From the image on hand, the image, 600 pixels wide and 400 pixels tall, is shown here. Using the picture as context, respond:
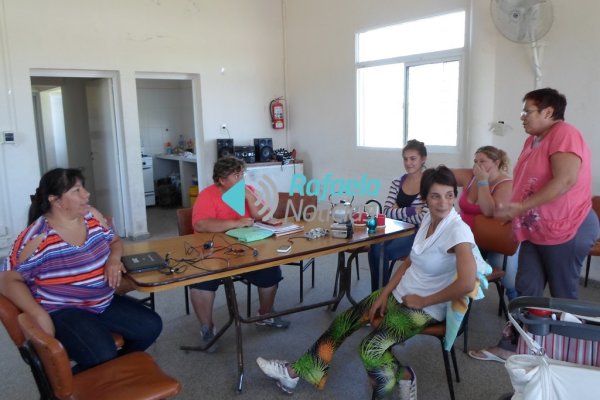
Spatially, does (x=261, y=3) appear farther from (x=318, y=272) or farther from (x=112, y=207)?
(x=318, y=272)

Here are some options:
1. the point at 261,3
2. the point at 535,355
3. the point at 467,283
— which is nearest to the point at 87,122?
the point at 261,3

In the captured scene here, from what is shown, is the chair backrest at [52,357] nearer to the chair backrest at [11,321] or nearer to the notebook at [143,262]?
the chair backrest at [11,321]

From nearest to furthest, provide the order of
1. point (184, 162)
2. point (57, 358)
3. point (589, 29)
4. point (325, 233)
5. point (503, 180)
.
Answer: point (57, 358)
point (325, 233)
point (503, 180)
point (589, 29)
point (184, 162)

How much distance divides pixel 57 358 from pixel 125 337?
726 millimetres

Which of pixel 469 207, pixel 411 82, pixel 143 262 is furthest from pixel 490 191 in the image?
pixel 411 82

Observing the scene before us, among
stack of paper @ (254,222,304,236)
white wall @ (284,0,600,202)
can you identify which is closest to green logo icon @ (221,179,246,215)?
stack of paper @ (254,222,304,236)

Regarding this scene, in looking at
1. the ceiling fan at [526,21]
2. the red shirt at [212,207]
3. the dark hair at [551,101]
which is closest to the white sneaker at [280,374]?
the red shirt at [212,207]

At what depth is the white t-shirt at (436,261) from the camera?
2092 mm

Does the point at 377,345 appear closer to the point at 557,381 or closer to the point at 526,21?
the point at 557,381

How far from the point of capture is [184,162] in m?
7.76

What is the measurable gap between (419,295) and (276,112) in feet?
15.6

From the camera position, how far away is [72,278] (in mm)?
2084

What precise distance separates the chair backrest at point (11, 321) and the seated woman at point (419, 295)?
4.06 feet

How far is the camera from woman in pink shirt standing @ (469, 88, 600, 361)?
2221 millimetres
